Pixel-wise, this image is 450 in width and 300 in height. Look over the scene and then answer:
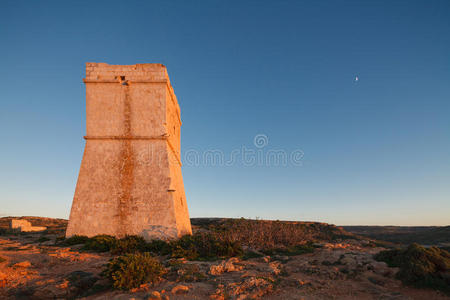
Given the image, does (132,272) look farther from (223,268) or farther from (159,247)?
(159,247)

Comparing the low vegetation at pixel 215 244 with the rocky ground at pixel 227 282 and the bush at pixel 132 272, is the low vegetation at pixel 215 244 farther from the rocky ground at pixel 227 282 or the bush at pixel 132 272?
the bush at pixel 132 272

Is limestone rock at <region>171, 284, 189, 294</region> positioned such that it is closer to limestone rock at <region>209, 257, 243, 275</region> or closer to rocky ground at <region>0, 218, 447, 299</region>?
rocky ground at <region>0, 218, 447, 299</region>

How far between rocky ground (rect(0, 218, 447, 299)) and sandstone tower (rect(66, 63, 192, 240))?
4.20 m

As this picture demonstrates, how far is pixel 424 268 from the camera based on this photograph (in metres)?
5.59

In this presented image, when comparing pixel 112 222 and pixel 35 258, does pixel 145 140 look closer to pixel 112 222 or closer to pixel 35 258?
pixel 112 222

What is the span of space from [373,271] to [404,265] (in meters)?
0.76

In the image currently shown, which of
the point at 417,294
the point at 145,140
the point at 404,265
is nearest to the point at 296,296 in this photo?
the point at 417,294

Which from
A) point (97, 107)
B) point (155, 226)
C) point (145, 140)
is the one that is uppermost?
point (97, 107)

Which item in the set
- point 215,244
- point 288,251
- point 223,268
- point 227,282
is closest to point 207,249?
point 215,244

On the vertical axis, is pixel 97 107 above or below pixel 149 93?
below

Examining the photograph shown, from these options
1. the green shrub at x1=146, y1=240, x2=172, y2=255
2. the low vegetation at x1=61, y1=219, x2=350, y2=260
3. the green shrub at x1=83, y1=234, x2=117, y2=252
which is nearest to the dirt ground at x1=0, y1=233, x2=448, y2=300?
the low vegetation at x1=61, y1=219, x2=350, y2=260

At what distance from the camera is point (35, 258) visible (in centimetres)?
779

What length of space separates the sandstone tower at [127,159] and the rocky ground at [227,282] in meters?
4.20

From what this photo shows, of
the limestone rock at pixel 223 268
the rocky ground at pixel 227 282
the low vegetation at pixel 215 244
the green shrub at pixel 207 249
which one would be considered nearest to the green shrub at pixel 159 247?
the low vegetation at pixel 215 244
